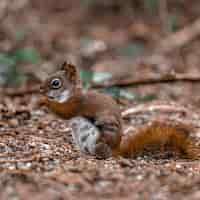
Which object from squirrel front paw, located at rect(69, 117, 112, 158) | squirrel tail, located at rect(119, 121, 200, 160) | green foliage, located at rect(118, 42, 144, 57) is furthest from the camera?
green foliage, located at rect(118, 42, 144, 57)

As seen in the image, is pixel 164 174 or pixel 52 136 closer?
pixel 164 174

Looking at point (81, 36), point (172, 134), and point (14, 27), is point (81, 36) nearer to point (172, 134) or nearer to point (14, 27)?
point (14, 27)

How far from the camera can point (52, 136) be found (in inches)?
179

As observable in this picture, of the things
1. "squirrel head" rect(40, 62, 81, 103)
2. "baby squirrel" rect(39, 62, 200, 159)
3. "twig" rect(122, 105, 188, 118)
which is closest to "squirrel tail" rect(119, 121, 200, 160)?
"baby squirrel" rect(39, 62, 200, 159)

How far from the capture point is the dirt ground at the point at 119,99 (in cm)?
307

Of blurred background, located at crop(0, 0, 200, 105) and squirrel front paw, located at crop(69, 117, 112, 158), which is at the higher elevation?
blurred background, located at crop(0, 0, 200, 105)

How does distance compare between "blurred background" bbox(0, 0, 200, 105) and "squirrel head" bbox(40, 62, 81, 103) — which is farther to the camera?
"blurred background" bbox(0, 0, 200, 105)

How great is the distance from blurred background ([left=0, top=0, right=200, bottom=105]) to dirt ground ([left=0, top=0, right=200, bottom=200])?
0.05ft

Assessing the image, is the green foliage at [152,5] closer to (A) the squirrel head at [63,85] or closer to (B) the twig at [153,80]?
(B) the twig at [153,80]

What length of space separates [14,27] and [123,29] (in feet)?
5.45

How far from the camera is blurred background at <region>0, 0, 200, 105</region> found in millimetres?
6242

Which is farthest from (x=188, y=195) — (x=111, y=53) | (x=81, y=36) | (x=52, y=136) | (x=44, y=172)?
(x=81, y=36)

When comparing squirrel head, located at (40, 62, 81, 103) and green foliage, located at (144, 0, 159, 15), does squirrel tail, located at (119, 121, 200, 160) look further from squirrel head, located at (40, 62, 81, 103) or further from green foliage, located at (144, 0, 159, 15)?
→ green foliage, located at (144, 0, 159, 15)

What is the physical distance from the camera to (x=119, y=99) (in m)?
5.66
